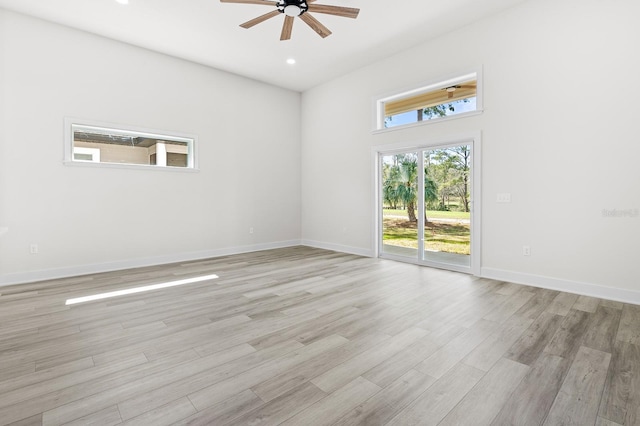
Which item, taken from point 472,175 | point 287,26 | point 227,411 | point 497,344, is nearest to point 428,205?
point 472,175

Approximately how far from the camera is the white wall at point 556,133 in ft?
11.0

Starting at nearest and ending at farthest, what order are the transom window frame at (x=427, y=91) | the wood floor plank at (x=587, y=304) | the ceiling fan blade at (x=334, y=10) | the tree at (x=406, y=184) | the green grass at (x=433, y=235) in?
1. the wood floor plank at (x=587, y=304)
2. the ceiling fan blade at (x=334, y=10)
3. the transom window frame at (x=427, y=91)
4. the green grass at (x=433, y=235)
5. the tree at (x=406, y=184)

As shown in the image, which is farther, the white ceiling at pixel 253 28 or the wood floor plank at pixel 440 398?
the white ceiling at pixel 253 28

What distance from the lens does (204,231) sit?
5891 millimetres

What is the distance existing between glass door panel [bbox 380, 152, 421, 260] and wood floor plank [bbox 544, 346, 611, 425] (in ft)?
10.3

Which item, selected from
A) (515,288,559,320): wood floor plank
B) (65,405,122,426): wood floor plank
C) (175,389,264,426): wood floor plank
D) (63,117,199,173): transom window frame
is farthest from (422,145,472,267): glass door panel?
(65,405,122,426): wood floor plank

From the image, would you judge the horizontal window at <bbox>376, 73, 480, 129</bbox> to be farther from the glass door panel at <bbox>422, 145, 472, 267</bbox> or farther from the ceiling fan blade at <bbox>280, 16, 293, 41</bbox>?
the ceiling fan blade at <bbox>280, 16, 293, 41</bbox>

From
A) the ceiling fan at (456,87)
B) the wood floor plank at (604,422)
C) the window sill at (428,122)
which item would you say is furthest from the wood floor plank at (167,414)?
the ceiling fan at (456,87)

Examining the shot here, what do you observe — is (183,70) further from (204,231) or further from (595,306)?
(595,306)

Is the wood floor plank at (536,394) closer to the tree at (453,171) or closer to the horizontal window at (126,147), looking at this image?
the tree at (453,171)

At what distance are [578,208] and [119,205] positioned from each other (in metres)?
6.50

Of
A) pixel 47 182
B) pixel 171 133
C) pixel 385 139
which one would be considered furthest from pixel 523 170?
pixel 47 182

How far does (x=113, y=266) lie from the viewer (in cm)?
486

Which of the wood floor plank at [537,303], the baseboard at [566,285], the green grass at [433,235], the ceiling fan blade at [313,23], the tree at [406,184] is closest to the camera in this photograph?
the wood floor plank at [537,303]
